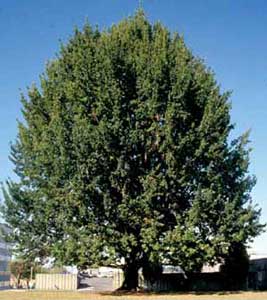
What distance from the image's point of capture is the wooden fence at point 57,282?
44781mm

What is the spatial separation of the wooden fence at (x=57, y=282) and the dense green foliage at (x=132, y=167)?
1387 centimetres

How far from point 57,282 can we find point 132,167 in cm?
2056

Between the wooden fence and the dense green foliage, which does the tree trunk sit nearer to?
the dense green foliage

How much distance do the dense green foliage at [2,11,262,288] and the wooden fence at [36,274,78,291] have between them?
13867mm

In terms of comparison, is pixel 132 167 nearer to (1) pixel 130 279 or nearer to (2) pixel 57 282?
(1) pixel 130 279

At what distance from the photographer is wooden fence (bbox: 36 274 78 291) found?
4478 centimetres

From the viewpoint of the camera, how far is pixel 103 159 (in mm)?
28203

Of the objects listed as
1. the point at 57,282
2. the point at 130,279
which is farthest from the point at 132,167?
the point at 57,282

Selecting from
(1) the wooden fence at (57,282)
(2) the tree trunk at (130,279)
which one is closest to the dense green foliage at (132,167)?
(2) the tree trunk at (130,279)

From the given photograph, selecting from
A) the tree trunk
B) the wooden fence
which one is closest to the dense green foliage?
the tree trunk

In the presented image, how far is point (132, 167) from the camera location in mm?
29594

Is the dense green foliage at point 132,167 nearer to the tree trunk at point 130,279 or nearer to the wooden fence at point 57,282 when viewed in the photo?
the tree trunk at point 130,279

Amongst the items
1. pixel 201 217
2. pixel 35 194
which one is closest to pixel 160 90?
pixel 201 217

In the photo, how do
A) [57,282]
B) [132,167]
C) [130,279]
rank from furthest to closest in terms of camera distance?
[57,282]
[130,279]
[132,167]
